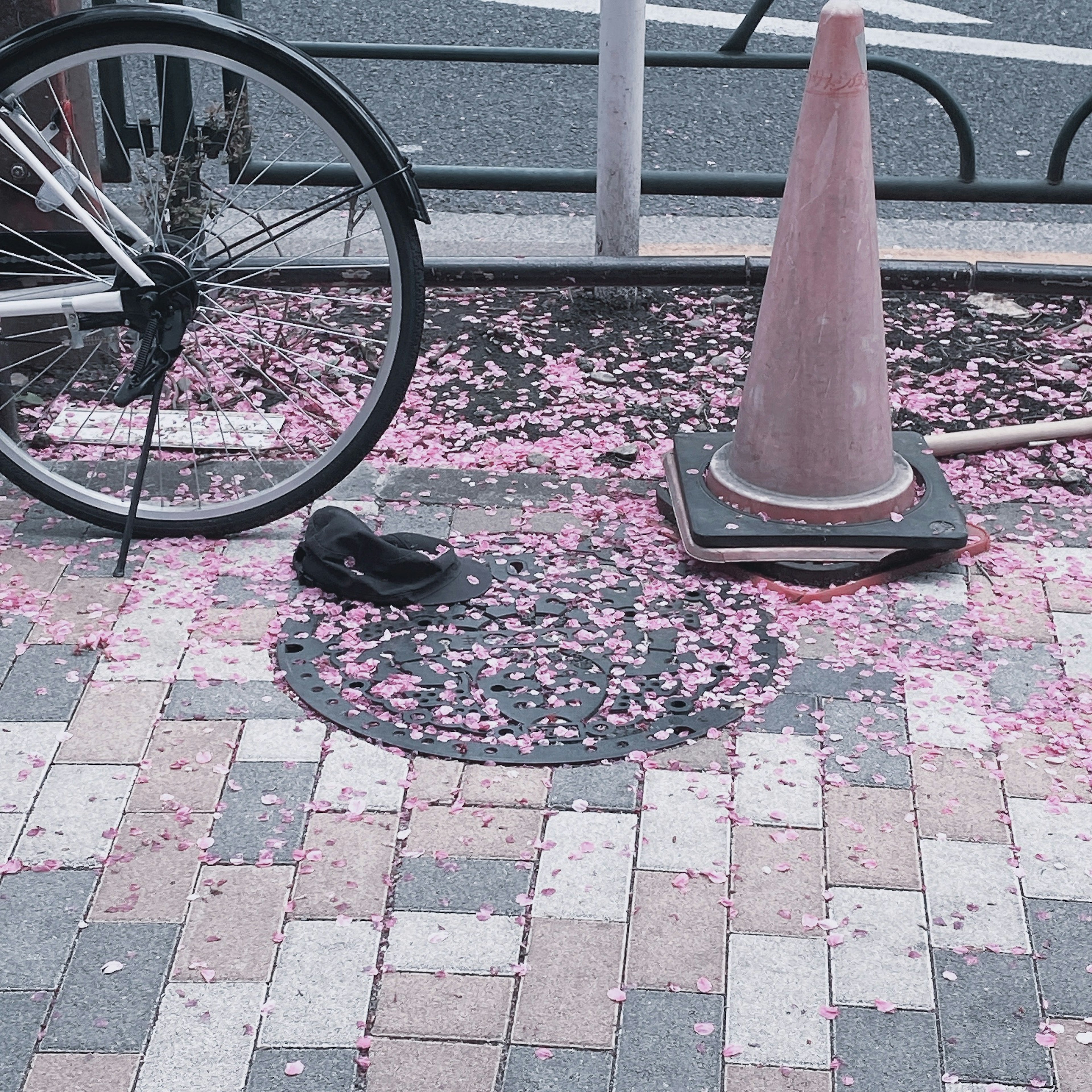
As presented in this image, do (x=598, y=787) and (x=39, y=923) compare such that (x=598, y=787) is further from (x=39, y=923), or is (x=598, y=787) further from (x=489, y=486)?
(x=489, y=486)

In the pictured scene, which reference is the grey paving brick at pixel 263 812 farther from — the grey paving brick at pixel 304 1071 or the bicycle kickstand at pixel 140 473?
the bicycle kickstand at pixel 140 473

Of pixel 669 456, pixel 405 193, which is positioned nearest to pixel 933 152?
pixel 669 456

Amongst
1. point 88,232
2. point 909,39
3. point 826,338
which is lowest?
point 909,39

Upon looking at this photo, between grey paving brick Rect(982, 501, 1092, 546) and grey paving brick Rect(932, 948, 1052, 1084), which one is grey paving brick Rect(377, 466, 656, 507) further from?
grey paving brick Rect(932, 948, 1052, 1084)

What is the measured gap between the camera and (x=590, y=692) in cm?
295

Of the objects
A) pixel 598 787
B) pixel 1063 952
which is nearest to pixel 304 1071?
pixel 598 787

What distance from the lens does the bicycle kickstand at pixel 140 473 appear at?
335 cm

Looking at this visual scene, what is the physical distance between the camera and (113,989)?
88.7 inches

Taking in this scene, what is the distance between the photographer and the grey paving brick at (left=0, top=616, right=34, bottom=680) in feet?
9.85

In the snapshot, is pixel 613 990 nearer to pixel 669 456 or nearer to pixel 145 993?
pixel 145 993

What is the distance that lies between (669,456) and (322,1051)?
1.92 metres

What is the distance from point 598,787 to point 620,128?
2.35m

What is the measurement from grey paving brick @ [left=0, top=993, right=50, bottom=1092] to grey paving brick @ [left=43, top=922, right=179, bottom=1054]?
0.02m

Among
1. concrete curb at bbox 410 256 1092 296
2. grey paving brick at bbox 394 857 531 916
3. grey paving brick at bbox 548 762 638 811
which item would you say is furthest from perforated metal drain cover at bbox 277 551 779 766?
concrete curb at bbox 410 256 1092 296
